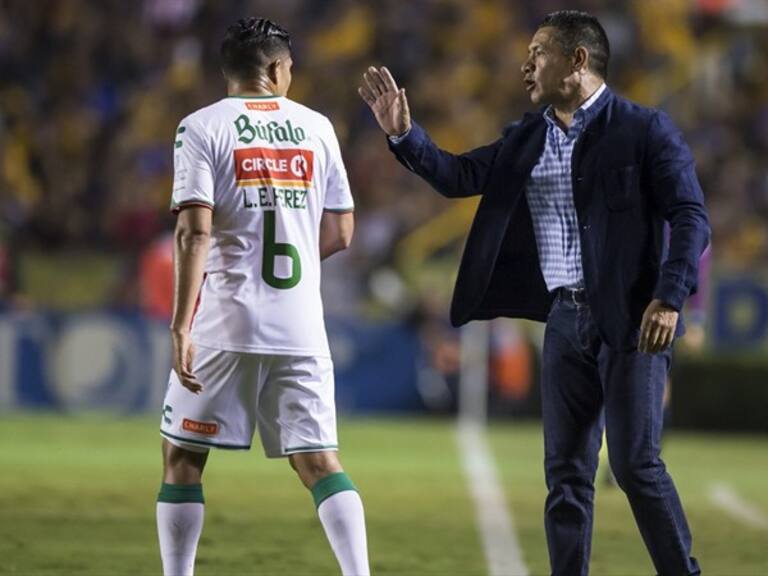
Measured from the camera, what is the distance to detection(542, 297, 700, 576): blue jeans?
661 cm

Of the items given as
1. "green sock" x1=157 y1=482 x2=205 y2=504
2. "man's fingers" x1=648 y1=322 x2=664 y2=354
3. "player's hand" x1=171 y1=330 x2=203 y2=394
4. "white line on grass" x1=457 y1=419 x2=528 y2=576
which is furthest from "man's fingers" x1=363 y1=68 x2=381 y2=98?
"white line on grass" x1=457 y1=419 x2=528 y2=576

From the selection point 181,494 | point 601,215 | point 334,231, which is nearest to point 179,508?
point 181,494

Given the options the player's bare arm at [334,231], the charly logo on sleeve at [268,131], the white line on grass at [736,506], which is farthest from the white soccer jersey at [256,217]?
the white line on grass at [736,506]

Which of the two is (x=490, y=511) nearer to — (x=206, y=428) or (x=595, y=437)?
(x=595, y=437)

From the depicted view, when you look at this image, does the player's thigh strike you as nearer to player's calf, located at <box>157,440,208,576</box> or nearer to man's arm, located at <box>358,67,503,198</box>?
player's calf, located at <box>157,440,208,576</box>

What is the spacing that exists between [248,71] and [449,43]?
66.0ft

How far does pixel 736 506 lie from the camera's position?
40.6 feet

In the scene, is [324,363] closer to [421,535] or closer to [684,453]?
[421,535]

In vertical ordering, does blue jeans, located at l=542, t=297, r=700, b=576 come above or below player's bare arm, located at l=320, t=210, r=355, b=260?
below

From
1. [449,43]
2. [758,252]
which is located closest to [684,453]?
[758,252]

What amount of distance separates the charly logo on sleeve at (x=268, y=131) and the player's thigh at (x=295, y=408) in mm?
775

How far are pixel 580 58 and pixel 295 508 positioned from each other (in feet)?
17.2

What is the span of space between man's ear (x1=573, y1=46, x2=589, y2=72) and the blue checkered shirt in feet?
0.42

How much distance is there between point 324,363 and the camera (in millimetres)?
6473
